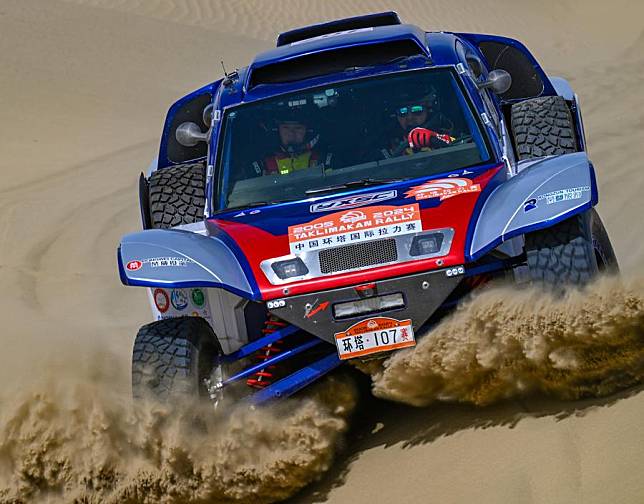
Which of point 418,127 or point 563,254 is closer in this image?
point 563,254

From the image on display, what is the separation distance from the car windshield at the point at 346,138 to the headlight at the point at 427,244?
78 centimetres

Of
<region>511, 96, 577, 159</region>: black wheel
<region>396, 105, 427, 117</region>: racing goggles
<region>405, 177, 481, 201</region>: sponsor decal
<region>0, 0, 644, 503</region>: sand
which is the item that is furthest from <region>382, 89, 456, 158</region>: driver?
<region>0, 0, 644, 503</region>: sand

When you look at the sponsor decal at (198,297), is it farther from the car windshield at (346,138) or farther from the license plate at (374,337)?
the license plate at (374,337)

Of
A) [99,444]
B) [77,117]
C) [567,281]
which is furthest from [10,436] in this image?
[77,117]

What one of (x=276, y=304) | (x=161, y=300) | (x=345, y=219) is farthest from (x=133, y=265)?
(x=345, y=219)

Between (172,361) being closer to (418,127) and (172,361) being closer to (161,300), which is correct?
(161,300)

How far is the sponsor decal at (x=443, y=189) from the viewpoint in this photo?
550cm

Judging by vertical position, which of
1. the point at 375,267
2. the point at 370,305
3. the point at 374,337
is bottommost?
the point at 374,337

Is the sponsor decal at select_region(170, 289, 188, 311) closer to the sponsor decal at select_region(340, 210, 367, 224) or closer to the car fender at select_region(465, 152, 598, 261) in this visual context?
the sponsor decal at select_region(340, 210, 367, 224)

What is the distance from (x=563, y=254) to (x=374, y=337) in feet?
3.06

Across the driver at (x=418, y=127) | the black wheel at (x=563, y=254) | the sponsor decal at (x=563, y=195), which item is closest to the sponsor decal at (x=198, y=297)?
the driver at (x=418, y=127)

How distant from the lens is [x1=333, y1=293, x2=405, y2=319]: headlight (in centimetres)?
509

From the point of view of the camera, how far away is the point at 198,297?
5824 mm

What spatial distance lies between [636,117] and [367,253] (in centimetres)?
1039
